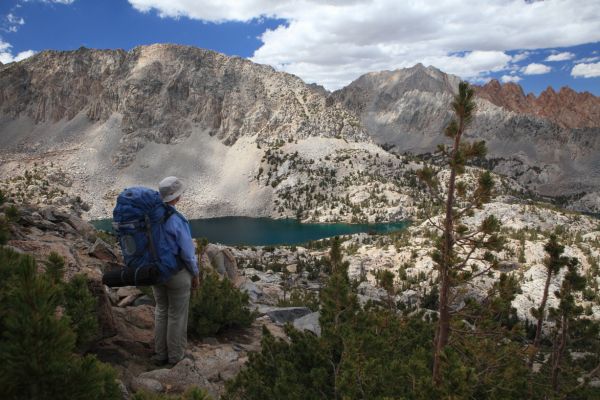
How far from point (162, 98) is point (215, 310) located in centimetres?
10404

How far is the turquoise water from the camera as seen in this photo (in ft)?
212

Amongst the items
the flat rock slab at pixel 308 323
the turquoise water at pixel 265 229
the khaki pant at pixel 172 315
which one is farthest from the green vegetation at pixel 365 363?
the turquoise water at pixel 265 229

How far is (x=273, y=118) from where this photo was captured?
102875 mm

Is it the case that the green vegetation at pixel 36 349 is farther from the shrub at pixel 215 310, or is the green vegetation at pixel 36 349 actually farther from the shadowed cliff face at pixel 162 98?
the shadowed cliff face at pixel 162 98

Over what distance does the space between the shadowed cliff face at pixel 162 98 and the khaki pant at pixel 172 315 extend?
312 ft

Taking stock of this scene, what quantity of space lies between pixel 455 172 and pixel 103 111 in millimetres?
108359

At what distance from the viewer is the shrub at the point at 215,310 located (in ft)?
24.3

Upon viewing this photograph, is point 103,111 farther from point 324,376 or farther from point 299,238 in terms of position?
point 324,376

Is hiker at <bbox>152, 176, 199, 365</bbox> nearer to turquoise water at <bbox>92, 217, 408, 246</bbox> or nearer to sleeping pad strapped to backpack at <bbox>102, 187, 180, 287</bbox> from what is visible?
sleeping pad strapped to backpack at <bbox>102, 187, 180, 287</bbox>

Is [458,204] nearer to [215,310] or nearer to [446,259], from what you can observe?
[446,259]

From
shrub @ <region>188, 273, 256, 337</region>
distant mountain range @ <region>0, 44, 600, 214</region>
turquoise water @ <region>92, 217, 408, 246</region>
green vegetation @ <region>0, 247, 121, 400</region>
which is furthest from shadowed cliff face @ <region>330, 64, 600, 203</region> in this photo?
green vegetation @ <region>0, 247, 121, 400</region>

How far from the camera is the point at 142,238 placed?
4855mm

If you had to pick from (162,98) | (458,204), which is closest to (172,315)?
(458,204)

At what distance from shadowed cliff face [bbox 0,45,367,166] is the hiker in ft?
312
